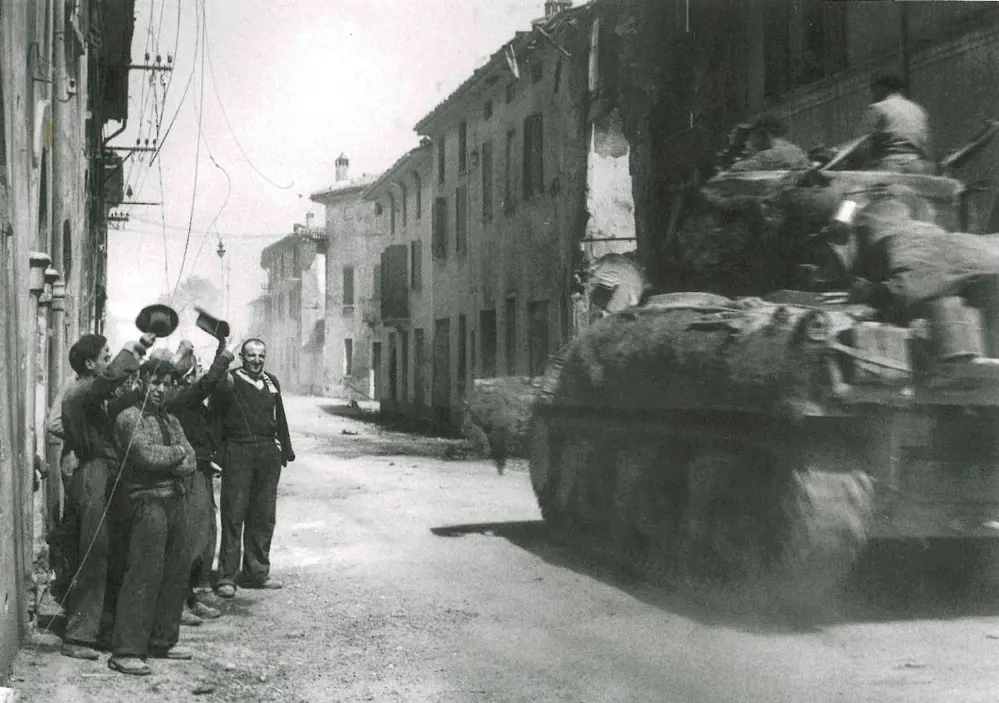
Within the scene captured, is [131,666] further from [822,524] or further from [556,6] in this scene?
[556,6]

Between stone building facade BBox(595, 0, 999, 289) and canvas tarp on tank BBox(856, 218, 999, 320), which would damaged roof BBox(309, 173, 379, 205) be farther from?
canvas tarp on tank BBox(856, 218, 999, 320)

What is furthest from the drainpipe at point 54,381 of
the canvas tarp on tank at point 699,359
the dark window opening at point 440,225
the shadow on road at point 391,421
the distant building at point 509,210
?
the dark window opening at point 440,225

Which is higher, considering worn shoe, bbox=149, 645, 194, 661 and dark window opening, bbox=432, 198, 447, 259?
dark window opening, bbox=432, 198, 447, 259

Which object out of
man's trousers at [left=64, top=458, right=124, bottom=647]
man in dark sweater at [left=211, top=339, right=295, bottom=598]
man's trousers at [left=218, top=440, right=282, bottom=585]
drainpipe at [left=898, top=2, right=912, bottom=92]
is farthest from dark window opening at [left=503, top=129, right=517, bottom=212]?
man's trousers at [left=64, top=458, right=124, bottom=647]

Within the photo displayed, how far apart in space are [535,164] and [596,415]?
12726 mm

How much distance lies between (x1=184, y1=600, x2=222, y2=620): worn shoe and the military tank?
331 centimetres

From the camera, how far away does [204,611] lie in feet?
23.7

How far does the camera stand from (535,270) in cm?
2158

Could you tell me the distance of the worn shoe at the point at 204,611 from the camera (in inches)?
284

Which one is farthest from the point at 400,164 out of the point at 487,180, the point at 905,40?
the point at 905,40

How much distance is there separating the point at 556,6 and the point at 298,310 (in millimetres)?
31618

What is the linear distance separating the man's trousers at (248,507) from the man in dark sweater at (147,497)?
2.05m

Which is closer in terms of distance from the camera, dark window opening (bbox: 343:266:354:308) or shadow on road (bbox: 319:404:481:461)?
shadow on road (bbox: 319:404:481:461)

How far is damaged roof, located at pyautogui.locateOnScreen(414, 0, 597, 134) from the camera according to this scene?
18.4 m
